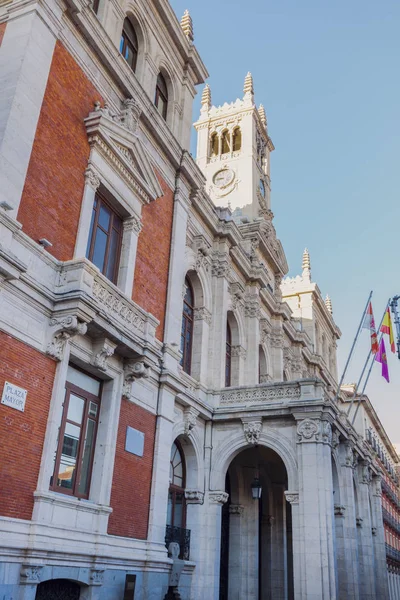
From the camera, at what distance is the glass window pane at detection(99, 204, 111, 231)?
53.5 feet

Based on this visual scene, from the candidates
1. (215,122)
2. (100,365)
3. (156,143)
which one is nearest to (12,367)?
(100,365)

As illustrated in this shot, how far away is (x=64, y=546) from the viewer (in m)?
12.0

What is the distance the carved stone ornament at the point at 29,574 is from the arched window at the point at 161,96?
15.7m

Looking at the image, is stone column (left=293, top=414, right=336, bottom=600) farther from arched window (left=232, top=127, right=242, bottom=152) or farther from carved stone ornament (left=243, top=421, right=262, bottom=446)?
arched window (left=232, top=127, right=242, bottom=152)

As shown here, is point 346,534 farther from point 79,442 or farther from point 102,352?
point 102,352

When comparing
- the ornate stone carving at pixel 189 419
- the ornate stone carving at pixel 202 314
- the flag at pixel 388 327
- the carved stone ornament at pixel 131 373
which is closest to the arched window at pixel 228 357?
the ornate stone carving at pixel 202 314

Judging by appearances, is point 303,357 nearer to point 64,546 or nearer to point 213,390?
point 213,390

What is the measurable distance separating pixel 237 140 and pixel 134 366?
25704mm

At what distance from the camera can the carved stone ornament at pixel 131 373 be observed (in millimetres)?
15203

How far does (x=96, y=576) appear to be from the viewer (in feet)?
42.4

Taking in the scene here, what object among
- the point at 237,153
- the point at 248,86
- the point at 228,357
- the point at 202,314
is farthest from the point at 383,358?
the point at 248,86

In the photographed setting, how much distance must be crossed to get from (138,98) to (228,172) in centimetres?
1857

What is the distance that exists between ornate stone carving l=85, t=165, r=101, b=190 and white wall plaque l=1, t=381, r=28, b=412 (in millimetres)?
5887

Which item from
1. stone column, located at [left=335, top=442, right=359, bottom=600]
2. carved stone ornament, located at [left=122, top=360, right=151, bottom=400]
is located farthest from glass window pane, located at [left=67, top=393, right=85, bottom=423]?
stone column, located at [left=335, top=442, right=359, bottom=600]
